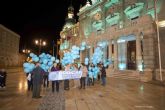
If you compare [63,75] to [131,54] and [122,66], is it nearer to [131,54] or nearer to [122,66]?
[122,66]

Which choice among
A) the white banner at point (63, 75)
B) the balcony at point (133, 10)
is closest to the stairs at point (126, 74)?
the balcony at point (133, 10)

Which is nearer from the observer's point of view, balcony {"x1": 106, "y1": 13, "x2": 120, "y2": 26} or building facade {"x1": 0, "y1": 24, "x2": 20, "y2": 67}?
balcony {"x1": 106, "y1": 13, "x2": 120, "y2": 26}

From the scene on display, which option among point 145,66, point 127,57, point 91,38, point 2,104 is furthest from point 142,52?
point 2,104

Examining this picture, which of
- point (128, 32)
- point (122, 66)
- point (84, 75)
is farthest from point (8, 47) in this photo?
point (84, 75)

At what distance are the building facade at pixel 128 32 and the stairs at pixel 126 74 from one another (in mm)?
370

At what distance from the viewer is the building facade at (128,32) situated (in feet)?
72.5

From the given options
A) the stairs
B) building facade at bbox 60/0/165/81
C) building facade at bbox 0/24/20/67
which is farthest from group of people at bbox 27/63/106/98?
building facade at bbox 0/24/20/67

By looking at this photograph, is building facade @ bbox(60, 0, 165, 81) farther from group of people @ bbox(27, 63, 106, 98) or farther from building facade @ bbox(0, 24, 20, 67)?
building facade @ bbox(0, 24, 20, 67)

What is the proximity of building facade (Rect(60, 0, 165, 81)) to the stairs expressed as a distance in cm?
37

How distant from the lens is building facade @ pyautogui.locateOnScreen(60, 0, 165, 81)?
22.1 metres

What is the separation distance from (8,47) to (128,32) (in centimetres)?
4102

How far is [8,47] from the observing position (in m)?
55.5

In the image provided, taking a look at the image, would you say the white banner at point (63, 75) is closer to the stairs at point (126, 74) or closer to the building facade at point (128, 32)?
the building facade at point (128, 32)

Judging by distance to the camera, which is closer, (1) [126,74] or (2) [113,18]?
(1) [126,74]
